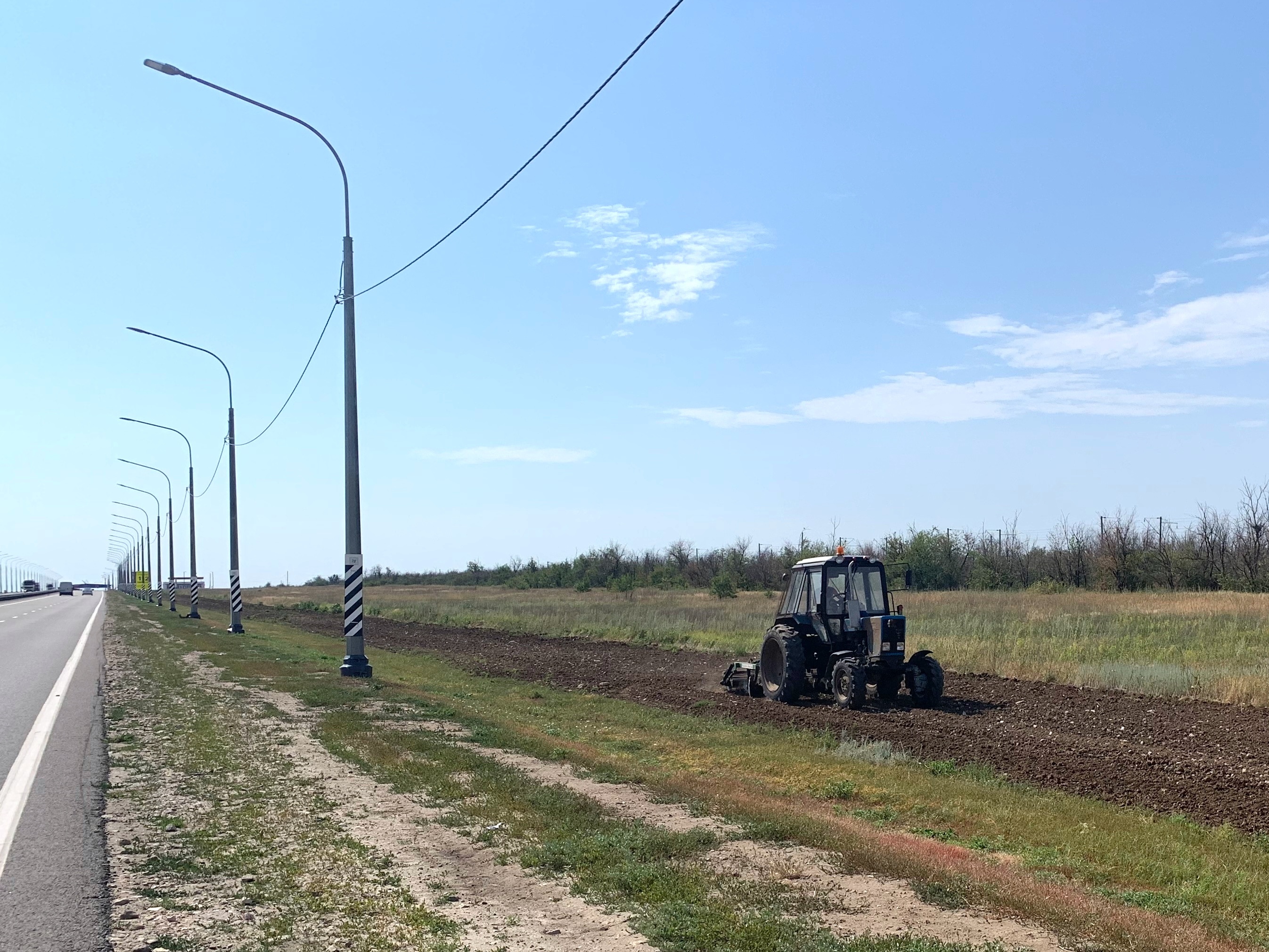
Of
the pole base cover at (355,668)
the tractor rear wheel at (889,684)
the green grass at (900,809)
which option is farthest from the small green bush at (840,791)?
the pole base cover at (355,668)

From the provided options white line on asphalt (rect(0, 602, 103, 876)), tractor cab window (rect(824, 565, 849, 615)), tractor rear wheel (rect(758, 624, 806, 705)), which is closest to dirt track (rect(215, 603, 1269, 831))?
tractor rear wheel (rect(758, 624, 806, 705))

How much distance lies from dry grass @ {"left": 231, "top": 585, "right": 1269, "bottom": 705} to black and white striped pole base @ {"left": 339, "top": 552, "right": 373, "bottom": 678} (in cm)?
1138

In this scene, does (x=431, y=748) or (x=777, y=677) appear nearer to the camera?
(x=431, y=748)

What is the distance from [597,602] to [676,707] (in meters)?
41.8

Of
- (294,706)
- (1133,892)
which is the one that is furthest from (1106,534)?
(1133,892)

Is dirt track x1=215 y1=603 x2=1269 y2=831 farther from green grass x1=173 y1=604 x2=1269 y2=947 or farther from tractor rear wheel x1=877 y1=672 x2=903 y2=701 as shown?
green grass x1=173 y1=604 x2=1269 y2=947

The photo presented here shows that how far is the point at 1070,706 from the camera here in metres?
16.4

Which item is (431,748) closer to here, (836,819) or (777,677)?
(836,819)

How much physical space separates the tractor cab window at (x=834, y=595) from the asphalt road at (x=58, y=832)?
11.1 meters

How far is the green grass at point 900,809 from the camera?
6762 mm

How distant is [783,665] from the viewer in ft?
A: 58.7

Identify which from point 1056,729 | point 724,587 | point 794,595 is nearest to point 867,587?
point 794,595

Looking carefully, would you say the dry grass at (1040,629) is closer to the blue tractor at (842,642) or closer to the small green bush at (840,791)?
the blue tractor at (842,642)

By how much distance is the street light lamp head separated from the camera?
61.0 ft
